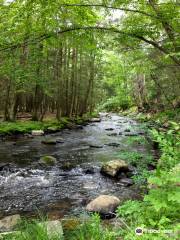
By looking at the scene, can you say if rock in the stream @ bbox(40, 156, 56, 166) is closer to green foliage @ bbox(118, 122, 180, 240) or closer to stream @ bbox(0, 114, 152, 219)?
stream @ bbox(0, 114, 152, 219)

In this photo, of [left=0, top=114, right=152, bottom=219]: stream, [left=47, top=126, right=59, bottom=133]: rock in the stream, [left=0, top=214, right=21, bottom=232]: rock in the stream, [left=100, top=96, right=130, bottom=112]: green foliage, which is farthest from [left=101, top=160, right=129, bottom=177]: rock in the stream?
[left=100, top=96, right=130, bottom=112]: green foliage

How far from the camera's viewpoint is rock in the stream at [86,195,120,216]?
6640 millimetres

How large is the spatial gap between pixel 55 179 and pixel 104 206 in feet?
11.0

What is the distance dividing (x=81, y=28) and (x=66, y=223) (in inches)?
172

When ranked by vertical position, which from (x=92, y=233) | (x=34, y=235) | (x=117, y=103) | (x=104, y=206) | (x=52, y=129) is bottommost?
(x=104, y=206)

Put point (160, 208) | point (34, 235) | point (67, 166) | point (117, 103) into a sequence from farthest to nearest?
point (117, 103) < point (67, 166) < point (34, 235) < point (160, 208)

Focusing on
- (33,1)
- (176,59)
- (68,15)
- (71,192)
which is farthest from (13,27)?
(71,192)

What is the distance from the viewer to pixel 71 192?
8516 millimetres

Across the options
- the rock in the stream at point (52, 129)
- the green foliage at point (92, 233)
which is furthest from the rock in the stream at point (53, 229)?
the rock in the stream at point (52, 129)

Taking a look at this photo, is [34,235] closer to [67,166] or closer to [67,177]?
[67,177]

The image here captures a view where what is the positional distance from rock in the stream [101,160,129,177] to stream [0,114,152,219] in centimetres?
22

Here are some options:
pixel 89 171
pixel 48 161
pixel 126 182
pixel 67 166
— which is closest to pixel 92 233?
pixel 126 182

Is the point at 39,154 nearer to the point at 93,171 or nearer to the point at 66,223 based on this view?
the point at 93,171

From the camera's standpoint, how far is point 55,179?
978 cm
